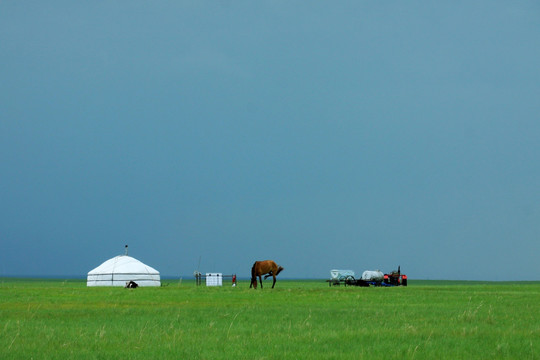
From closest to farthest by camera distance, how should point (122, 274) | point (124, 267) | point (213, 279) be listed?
point (122, 274) < point (124, 267) < point (213, 279)

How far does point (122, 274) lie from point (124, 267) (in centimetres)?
96

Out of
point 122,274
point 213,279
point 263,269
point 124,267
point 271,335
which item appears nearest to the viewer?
point 271,335

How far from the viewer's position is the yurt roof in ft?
237

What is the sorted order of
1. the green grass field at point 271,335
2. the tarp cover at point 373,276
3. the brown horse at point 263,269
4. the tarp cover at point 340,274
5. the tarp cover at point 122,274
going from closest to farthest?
1. the green grass field at point 271,335
2. the brown horse at point 263,269
3. the tarp cover at point 122,274
4. the tarp cover at point 373,276
5. the tarp cover at point 340,274

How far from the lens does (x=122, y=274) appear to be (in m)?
71.8

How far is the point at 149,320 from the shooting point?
21.0 m

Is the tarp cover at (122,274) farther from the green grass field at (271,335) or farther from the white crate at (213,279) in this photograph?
the green grass field at (271,335)

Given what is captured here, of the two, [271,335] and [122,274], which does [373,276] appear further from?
[271,335]

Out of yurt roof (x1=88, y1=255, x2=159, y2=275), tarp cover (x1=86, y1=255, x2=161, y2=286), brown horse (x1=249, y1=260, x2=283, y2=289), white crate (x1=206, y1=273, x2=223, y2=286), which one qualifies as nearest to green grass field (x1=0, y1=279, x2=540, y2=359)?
brown horse (x1=249, y1=260, x2=283, y2=289)

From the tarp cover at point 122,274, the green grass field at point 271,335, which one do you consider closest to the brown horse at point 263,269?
the tarp cover at point 122,274

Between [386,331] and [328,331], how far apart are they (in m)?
1.54

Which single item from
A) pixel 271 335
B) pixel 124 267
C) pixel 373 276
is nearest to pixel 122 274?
pixel 124 267

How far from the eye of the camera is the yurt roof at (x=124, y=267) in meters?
72.2

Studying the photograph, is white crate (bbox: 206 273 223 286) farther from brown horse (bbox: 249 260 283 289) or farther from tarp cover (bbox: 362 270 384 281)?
brown horse (bbox: 249 260 283 289)
